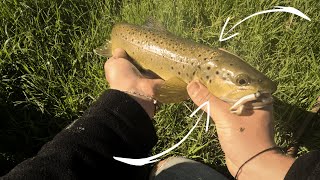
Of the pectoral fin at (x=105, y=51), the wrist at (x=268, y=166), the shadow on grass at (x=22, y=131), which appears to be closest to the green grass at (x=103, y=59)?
the shadow on grass at (x=22, y=131)

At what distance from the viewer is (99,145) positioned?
80.6 inches

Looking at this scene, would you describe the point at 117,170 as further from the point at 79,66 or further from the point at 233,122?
the point at 79,66

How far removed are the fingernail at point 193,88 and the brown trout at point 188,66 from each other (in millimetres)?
50

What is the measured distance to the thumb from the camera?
2.39 m

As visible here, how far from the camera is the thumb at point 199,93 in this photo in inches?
94.3

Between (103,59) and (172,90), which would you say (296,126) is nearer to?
(172,90)

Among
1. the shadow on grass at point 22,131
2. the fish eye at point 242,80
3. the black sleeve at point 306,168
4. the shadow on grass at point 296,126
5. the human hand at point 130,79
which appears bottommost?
the shadow on grass at point 22,131

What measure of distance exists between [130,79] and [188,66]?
0.41 m

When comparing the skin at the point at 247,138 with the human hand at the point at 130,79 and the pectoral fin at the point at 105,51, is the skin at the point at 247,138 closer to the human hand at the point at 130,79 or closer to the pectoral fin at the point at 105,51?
the human hand at the point at 130,79

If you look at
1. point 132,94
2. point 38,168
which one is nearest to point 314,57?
point 132,94

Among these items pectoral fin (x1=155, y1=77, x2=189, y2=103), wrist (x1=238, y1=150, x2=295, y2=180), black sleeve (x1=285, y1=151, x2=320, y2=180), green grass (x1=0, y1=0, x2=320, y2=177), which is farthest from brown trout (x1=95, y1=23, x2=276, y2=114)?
green grass (x1=0, y1=0, x2=320, y2=177)

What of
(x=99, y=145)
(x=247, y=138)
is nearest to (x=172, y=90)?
(x=247, y=138)

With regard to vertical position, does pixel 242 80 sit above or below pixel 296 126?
above

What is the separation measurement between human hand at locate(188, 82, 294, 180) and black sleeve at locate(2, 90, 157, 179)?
406mm
